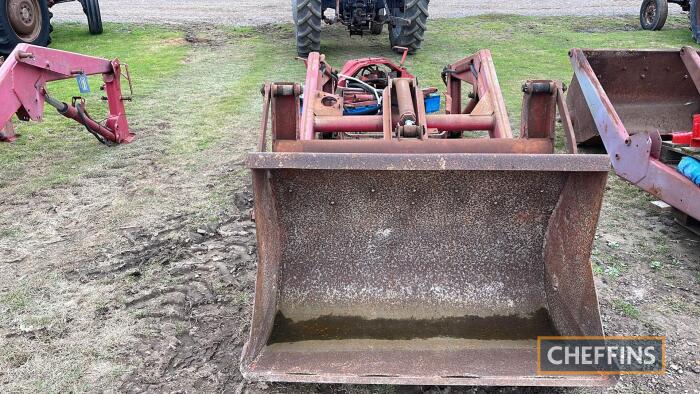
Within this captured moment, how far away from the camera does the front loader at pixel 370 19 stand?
8547 millimetres

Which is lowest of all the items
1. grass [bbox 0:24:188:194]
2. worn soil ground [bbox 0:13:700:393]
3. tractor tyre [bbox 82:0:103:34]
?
worn soil ground [bbox 0:13:700:393]

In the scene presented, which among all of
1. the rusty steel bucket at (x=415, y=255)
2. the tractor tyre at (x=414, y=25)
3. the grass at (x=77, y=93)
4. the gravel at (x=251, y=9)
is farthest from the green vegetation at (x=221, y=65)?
the rusty steel bucket at (x=415, y=255)

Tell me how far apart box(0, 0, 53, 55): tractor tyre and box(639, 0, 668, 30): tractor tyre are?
413 inches

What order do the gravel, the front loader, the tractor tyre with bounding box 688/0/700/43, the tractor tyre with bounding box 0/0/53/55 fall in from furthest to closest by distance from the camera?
the gravel → the tractor tyre with bounding box 688/0/700/43 → the front loader → the tractor tyre with bounding box 0/0/53/55

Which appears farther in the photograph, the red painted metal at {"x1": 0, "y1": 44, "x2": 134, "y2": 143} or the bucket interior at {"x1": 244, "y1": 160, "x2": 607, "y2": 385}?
the red painted metal at {"x1": 0, "y1": 44, "x2": 134, "y2": 143}

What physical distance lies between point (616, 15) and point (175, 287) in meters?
13.0

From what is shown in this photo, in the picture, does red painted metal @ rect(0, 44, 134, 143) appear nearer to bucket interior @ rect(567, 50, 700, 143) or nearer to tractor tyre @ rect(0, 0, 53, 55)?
tractor tyre @ rect(0, 0, 53, 55)

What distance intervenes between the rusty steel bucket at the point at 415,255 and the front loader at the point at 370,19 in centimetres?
614

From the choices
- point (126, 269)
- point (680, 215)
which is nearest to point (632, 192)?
point (680, 215)

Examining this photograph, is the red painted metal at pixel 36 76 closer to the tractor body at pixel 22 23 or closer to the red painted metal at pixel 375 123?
the red painted metal at pixel 375 123

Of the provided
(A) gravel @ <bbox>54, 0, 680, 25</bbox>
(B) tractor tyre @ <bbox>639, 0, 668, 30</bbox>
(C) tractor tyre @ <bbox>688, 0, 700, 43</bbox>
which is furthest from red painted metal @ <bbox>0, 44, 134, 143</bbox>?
(B) tractor tyre @ <bbox>639, 0, 668, 30</bbox>

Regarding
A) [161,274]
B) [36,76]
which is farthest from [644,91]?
[36,76]

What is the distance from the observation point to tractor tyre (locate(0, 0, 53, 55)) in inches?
316

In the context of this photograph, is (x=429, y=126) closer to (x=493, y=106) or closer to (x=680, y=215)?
(x=493, y=106)
